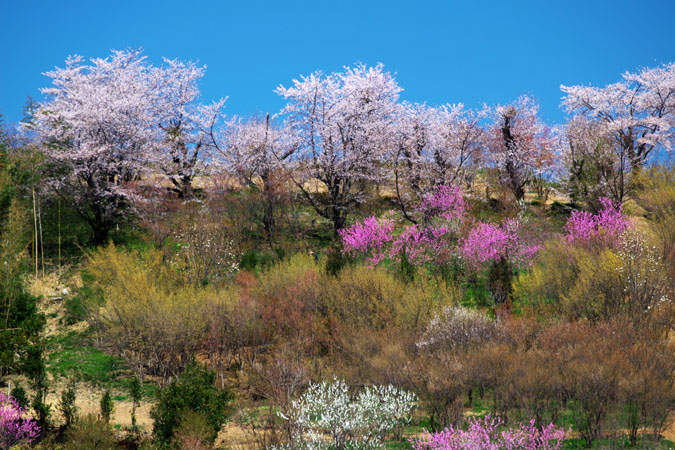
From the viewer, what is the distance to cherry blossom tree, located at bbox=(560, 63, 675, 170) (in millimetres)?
43281

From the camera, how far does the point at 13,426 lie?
17.9 meters

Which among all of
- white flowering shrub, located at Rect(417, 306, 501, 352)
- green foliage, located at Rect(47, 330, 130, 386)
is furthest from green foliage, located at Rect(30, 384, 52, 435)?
white flowering shrub, located at Rect(417, 306, 501, 352)

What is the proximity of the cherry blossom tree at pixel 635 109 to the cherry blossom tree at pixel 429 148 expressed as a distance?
8.22 meters

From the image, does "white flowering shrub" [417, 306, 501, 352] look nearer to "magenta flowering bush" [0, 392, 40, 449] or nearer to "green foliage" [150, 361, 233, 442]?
"green foliage" [150, 361, 233, 442]

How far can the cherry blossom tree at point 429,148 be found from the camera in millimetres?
41031

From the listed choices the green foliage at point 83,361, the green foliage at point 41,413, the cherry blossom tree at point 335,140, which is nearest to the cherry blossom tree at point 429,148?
the cherry blossom tree at point 335,140

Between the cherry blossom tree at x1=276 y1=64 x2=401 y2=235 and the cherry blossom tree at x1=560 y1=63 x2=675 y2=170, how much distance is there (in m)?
15.2

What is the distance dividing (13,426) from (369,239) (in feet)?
62.5

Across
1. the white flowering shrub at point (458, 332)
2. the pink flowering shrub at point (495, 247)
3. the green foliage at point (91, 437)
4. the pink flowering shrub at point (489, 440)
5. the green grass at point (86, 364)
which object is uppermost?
the pink flowering shrub at point (495, 247)

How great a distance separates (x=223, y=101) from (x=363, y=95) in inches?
381

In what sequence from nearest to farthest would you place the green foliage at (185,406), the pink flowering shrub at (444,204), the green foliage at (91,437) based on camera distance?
1. the green foliage at (91,437)
2. the green foliage at (185,406)
3. the pink flowering shrub at (444,204)

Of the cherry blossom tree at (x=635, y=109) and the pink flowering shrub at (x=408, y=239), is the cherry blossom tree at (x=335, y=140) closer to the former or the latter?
the pink flowering shrub at (x=408, y=239)

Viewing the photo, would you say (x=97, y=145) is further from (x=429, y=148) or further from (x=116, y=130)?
(x=429, y=148)

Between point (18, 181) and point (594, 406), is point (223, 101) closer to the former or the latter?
point (18, 181)
